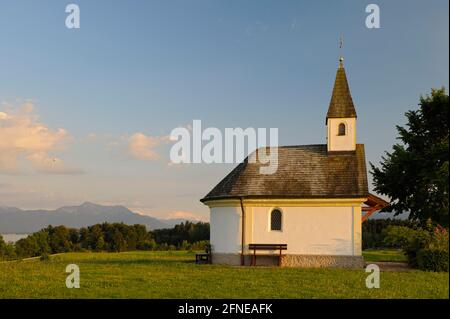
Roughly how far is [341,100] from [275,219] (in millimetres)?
7600

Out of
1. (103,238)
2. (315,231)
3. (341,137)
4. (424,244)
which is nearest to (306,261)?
(315,231)

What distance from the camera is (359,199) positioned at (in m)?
22.0

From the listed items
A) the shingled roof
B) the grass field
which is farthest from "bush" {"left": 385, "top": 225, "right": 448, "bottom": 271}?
the shingled roof

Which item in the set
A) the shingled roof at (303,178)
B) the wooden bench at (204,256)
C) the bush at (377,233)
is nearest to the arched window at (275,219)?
the shingled roof at (303,178)

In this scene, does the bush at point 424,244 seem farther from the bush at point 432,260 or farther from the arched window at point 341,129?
the arched window at point 341,129

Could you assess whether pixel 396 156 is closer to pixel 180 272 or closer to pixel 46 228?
pixel 180 272

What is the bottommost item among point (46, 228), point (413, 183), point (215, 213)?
point (46, 228)

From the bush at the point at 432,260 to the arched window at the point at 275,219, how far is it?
21.5 ft

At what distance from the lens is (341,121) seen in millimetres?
24922

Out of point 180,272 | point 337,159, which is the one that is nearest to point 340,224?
point 337,159

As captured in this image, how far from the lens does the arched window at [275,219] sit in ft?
75.7

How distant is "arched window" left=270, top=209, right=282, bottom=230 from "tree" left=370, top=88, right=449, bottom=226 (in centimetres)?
660

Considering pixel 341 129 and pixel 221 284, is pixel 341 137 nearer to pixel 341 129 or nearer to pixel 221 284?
pixel 341 129
